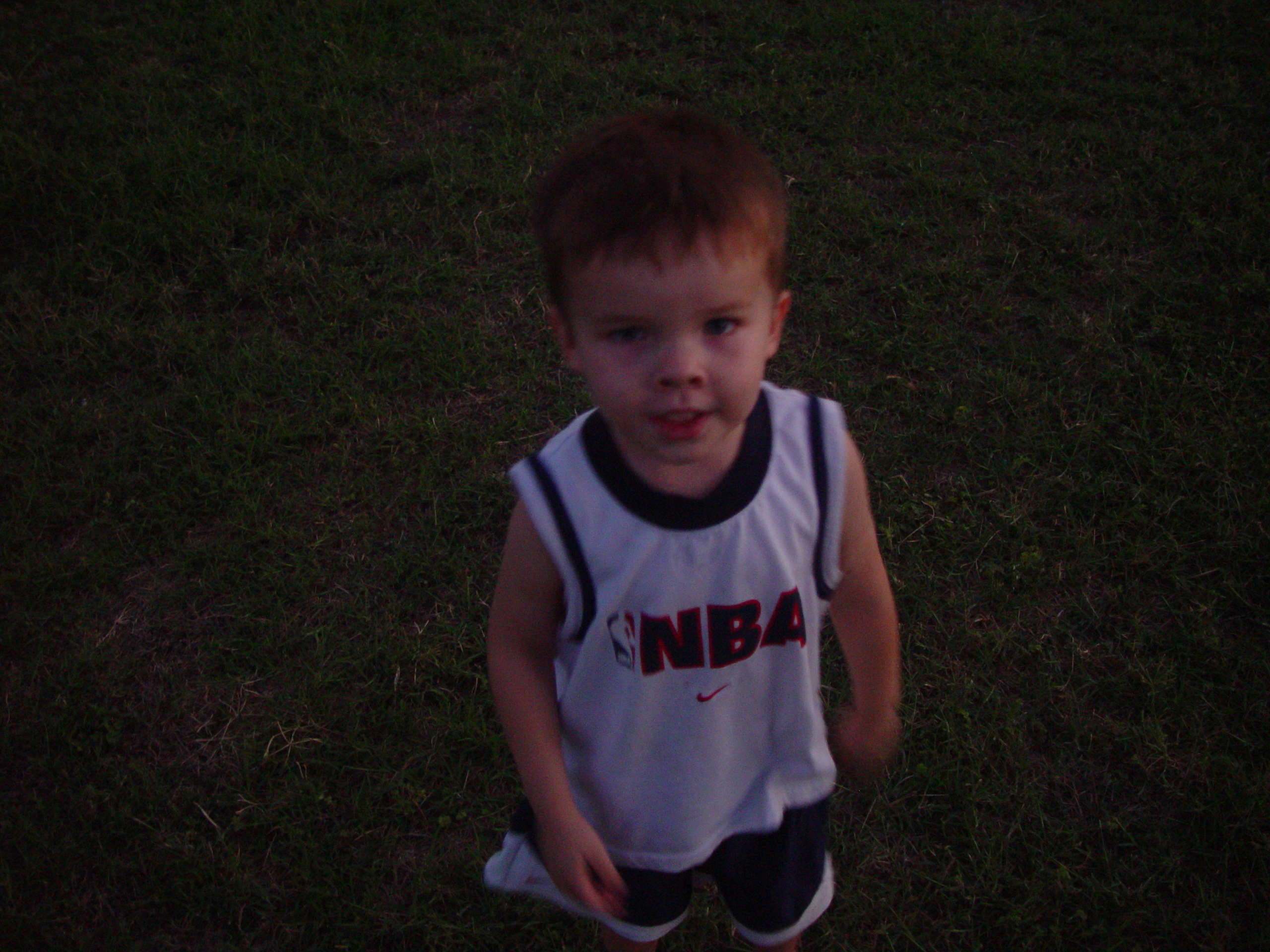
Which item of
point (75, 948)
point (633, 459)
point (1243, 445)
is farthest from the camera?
point (1243, 445)

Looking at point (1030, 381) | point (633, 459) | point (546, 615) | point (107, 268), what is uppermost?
point (633, 459)

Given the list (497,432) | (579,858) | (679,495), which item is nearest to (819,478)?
(679,495)

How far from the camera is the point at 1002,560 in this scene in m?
2.91

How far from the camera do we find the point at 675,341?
1180mm

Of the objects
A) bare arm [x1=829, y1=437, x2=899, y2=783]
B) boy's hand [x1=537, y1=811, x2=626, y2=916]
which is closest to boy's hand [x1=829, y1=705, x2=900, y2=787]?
bare arm [x1=829, y1=437, x2=899, y2=783]

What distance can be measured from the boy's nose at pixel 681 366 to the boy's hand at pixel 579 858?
0.72 m

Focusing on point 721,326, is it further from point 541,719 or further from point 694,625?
point 541,719

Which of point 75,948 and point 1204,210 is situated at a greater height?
point 1204,210

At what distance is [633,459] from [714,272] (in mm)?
312

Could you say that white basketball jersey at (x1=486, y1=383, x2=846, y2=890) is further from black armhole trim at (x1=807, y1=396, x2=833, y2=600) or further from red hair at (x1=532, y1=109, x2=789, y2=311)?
red hair at (x1=532, y1=109, x2=789, y2=311)

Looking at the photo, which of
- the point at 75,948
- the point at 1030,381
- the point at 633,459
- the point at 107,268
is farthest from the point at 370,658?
the point at 1030,381

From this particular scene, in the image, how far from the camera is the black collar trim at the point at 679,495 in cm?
130

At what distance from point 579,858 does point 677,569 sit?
0.50 meters

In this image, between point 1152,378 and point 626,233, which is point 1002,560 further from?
point 626,233
